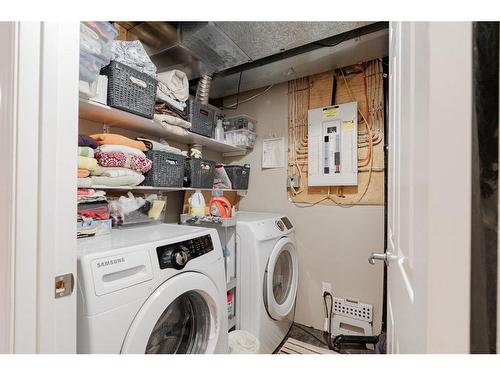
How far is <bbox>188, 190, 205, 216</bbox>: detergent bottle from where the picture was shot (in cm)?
163

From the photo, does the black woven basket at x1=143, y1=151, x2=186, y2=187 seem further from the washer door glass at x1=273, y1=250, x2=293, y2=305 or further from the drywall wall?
the washer door glass at x1=273, y1=250, x2=293, y2=305

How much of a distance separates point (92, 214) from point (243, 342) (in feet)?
3.85

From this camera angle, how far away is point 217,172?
212cm

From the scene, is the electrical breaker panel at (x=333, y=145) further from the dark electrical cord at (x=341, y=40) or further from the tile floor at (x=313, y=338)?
the tile floor at (x=313, y=338)

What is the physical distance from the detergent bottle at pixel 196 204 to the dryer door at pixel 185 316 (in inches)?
24.7

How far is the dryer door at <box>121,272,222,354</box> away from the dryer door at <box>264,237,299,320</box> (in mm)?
644

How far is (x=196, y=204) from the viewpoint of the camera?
5.44ft

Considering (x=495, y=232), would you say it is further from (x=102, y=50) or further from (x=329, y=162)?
(x=329, y=162)

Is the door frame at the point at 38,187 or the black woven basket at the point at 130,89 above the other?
the black woven basket at the point at 130,89

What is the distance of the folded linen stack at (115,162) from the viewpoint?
118 cm

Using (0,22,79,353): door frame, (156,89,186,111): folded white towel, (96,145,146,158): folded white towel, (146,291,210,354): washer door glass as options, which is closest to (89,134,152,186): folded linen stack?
(96,145,146,158): folded white towel

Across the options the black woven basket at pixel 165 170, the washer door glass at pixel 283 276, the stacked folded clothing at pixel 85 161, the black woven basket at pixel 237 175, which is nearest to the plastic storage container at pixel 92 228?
the stacked folded clothing at pixel 85 161

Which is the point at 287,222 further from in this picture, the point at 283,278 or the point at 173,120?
the point at 173,120
